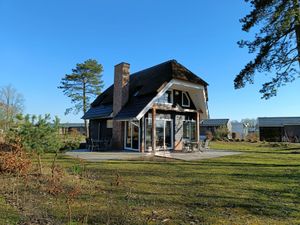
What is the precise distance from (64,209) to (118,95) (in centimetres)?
1539

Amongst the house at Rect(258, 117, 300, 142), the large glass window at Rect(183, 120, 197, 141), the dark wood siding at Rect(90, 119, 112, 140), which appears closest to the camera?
the dark wood siding at Rect(90, 119, 112, 140)

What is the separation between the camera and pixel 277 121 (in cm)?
4494

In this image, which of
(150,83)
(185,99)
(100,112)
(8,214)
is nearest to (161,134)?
(185,99)

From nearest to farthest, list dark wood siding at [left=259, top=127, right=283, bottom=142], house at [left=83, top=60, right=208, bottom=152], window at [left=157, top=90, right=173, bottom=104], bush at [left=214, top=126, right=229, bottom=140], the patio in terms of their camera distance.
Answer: the patio
house at [left=83, top=60, right=208, bottom=152]
window at [left=157, top=90, right=173, bottom=104]
bush at [left=214, top=126, right=229, bottom=140]
dark wood siding at [left=259, top=127, right=283, bottom=142]

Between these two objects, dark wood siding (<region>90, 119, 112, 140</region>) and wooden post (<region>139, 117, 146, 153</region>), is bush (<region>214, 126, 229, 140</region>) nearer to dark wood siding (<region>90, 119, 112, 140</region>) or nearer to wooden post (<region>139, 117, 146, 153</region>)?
dark wood siding (<region>90, 119, 112, 140</region>)

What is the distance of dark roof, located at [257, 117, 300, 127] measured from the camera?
43.3 m

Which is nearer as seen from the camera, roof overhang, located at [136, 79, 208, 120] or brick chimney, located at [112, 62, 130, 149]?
roof overhang, located at [136, 79, 208, 120]

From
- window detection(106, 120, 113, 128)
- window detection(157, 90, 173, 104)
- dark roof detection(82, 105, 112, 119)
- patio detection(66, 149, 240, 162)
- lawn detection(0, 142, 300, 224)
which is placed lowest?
lawn detection(0, 142, 300, 224)

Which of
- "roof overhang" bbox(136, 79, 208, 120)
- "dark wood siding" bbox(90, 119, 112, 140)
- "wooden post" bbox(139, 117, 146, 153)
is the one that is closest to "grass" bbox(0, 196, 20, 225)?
"roof overhang" bbox(136, 79, 208, 120)

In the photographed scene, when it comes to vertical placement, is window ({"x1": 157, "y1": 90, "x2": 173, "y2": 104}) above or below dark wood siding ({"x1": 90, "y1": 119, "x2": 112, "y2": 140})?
above

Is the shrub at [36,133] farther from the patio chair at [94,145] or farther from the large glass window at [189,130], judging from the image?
the large glass window at [189,130]

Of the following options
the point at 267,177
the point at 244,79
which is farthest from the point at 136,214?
the point at 244,79

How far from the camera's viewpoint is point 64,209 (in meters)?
5.44

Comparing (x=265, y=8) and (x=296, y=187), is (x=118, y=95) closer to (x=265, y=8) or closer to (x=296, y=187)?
(x=265, y=8)
